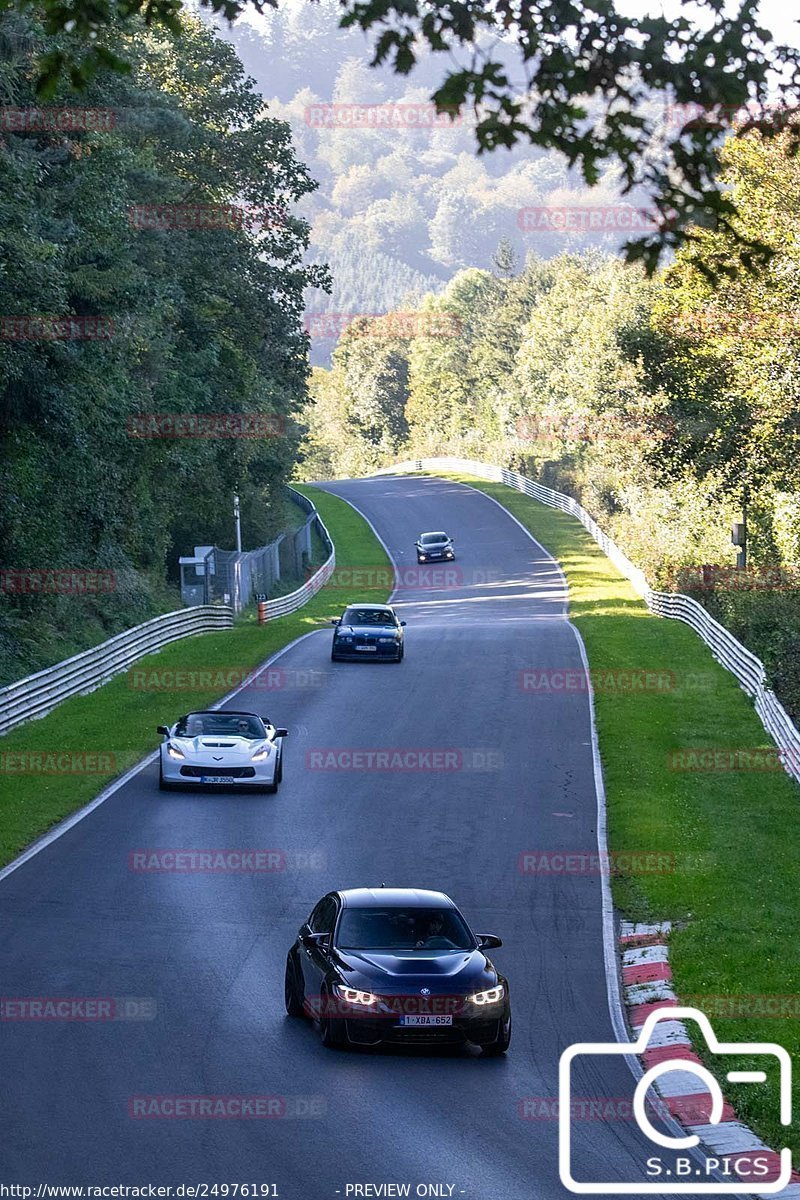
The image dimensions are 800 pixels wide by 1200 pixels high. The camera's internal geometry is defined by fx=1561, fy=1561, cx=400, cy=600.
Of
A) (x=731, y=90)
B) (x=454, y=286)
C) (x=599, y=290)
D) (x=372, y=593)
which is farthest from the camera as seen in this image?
(x=454, y=286)

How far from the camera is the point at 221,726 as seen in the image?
25891 mm

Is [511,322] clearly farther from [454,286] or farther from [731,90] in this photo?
[731,90]

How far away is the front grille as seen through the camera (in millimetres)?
25094

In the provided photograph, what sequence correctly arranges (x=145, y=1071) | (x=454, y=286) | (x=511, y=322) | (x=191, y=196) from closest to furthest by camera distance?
(x=145, y=1071), (x=191, y=196), (x=511, y=322), (x=454, y=286)

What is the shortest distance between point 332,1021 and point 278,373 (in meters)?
49.2

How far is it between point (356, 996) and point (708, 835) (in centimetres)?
1112

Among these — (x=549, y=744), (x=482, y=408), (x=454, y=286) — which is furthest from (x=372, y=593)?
(x=454, y=286)

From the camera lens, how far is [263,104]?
197ft

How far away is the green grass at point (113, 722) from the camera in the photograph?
79.3 ft
